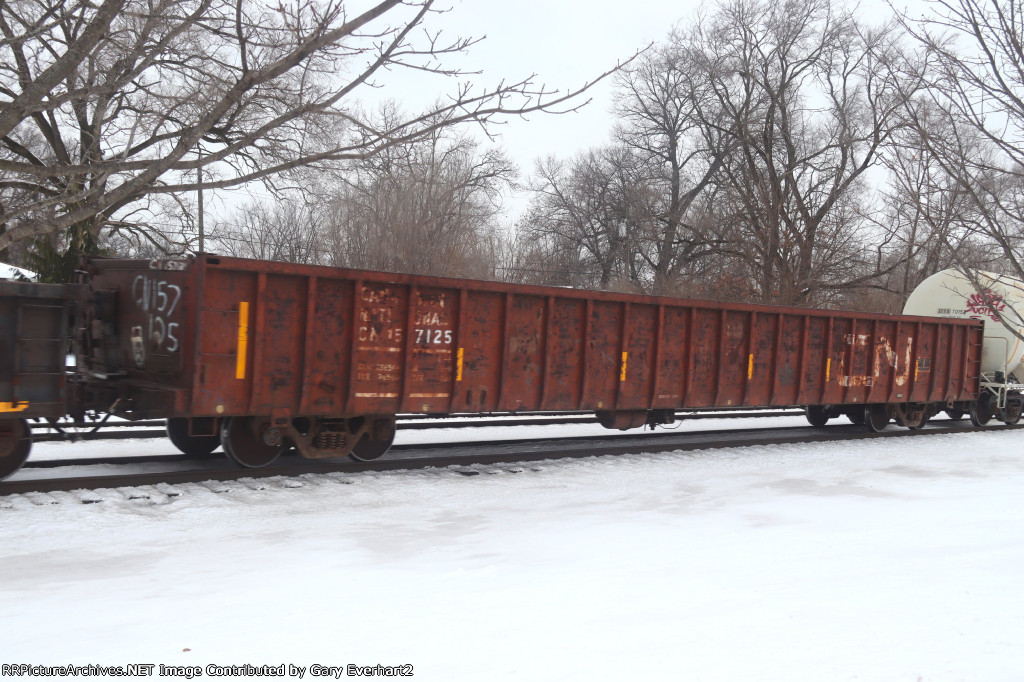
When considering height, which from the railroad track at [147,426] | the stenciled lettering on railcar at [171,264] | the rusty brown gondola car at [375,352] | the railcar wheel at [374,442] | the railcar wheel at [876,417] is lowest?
the railroad track at [147,426]

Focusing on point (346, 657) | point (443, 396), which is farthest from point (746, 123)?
point (346, 657)

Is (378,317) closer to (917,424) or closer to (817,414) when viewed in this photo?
(817,414)

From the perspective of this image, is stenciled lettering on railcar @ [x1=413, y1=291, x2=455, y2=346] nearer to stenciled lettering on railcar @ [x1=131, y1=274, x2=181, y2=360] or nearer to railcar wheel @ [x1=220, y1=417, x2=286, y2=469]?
railcar wheel @ [x1=220, y1=417, x2=286, y2=469]

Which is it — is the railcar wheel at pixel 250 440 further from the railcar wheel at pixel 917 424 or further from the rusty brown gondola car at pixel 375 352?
the railcar wheel at pixel 917 424

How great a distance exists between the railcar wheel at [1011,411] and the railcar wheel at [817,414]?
485cm

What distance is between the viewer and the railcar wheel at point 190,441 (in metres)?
10.6

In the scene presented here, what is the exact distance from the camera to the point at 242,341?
9.05m

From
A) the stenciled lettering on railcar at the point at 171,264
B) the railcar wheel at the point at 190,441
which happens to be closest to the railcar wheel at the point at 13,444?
the railcar wheel at the point at 190,441

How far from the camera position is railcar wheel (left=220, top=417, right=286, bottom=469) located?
31.5 ft

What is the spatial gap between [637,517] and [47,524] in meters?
5.64

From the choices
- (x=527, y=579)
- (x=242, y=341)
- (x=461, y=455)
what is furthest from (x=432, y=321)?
(x=527, y=579)

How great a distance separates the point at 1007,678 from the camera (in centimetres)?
424

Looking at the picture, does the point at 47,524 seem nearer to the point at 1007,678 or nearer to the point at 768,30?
the point at 1007,678

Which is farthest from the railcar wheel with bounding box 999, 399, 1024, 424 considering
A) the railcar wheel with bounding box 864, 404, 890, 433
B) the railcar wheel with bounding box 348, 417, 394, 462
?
the railcar wheel with bounding box 348, 417, 394, 462
